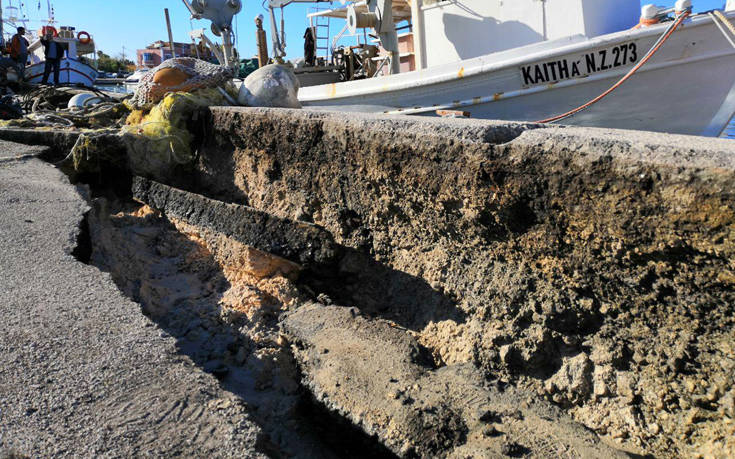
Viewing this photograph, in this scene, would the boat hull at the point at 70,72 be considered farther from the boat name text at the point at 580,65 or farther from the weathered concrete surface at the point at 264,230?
the weathered concrete surface at the point at 264,230

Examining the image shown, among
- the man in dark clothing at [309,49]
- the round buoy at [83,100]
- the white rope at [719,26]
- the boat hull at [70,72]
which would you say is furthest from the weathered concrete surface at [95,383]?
the boat hull at [70,72]

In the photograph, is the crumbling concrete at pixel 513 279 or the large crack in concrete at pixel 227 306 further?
the large crack in concrete at pixel 227 306

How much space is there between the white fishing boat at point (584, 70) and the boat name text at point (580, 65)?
0.04ft

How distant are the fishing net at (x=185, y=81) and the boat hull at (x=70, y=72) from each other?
12.0 meters

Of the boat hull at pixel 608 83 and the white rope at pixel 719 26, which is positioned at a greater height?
the white rope at pixel 719 26

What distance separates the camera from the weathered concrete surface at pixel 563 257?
153 cm

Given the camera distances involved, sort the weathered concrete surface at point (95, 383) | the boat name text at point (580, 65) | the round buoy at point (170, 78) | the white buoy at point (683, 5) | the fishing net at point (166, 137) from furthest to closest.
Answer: the boat name text at point (580, 65) → the white buoy at point (683, 5) → the round buoy at point (170, 78) → the fishing net at point (166, 137) → the weathered concrete surface at point (95, 383)

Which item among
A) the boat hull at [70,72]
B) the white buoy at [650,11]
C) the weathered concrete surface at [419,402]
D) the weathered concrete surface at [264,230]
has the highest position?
the boat hull at [70,72]

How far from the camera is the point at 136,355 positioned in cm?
153

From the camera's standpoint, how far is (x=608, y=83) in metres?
6.88

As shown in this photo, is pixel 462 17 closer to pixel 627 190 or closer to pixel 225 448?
pixel 627 190

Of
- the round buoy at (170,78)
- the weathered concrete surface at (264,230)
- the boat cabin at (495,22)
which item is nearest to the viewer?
the weathered concrete surface at (264,230)

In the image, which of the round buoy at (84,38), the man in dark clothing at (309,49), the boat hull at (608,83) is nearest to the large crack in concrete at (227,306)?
the boat hull at (608,83)

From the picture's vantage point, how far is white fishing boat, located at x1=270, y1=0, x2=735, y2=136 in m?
6.50
